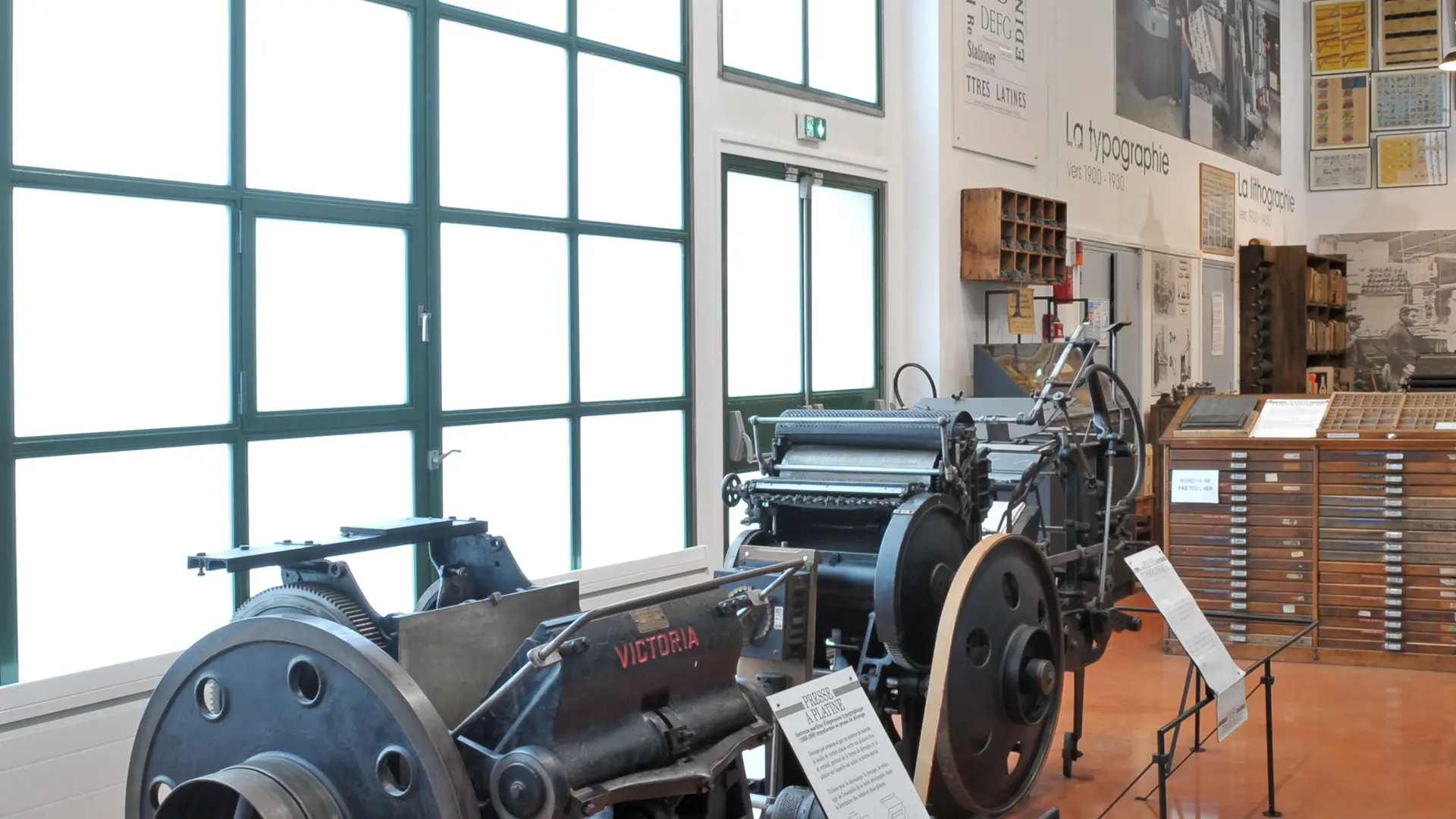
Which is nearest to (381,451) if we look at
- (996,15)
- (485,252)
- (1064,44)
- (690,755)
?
(485,252)

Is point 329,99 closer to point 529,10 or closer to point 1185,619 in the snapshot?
point 529,10

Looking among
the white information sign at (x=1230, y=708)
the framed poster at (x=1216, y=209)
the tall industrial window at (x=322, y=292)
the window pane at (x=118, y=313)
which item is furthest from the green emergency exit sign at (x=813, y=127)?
the framed poster at (x=1216, y=209)

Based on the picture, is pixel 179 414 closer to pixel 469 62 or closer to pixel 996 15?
pixel 469 62

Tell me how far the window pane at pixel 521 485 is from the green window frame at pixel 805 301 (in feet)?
3.33

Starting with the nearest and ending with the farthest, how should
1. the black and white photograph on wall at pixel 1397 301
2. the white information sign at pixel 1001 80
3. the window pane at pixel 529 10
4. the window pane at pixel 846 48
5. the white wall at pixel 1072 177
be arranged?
the window pane at pixel 529 10 < the window pane at pixel 846 48 < the white wall at pixel 1072 177 < the white information sign at pixel 1001 80 < the black and white photograph on wall at pixel 1397 301

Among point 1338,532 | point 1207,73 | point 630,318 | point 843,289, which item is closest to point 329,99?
point 630,318

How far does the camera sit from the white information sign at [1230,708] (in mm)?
3561

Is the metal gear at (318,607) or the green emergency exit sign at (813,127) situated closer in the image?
the metal gear at (318,607)

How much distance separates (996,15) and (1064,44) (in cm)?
105

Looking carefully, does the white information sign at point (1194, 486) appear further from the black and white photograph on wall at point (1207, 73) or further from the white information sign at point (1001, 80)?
the black and white photograph on wall at point (1207, 73)

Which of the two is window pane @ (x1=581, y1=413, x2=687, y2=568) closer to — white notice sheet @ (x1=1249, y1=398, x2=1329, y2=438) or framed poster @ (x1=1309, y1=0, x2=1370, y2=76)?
white notice sheet @ (x1=1249, y1=398, x2=1329, y2=438)

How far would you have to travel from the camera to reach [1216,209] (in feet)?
37.9

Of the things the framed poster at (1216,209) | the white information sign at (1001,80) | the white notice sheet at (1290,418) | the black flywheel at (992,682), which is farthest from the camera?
the framed poster at (1216,209)

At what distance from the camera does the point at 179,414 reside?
12.8 feet
